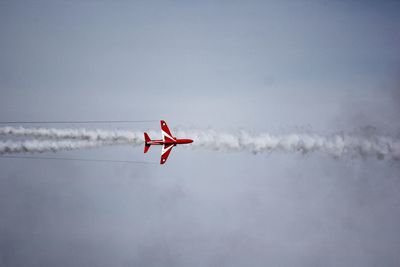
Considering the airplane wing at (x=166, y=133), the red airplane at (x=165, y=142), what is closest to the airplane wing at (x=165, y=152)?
the red airplane at (x=165, y=142)

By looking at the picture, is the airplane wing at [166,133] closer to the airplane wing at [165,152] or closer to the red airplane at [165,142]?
the red airplane at [165,142]

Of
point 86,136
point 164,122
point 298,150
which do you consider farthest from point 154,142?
point 298,150

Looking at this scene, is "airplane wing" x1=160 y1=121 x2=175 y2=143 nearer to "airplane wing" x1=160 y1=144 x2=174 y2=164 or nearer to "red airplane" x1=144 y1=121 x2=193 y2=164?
"red airplane" x1=144 y1=121 x2=193 y2=164

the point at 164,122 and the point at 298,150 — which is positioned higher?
the point at 164,122

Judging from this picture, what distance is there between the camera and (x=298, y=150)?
66875 millimetres

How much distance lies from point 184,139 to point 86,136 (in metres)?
16.7

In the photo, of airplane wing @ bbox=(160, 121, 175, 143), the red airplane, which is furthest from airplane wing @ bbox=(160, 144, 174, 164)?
airplane wing @ bbox=(160, 121, 175, 143)

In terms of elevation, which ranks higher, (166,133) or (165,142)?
(166,133)

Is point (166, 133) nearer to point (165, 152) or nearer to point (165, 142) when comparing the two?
point (165, 142)

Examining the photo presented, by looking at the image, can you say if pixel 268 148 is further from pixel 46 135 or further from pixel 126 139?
pixel 46 135

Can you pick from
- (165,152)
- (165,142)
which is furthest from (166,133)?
(165,152)

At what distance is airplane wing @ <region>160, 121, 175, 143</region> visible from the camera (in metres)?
68.9

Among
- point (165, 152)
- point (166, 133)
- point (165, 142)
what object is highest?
point (166, 133)

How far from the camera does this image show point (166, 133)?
6944 centimetres
